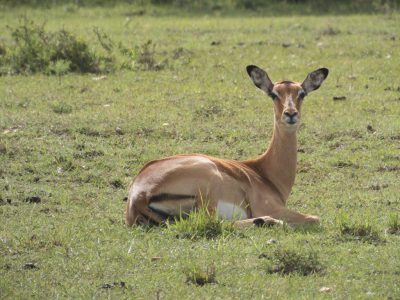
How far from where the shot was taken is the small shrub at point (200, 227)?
7.45 meters

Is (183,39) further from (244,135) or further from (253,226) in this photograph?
(253,226)

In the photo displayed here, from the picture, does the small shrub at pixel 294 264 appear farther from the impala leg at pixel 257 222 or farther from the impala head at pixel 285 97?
the impala head at pixel 285 97

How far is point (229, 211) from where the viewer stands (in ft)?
26.1

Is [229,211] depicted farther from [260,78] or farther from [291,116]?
[260,78]

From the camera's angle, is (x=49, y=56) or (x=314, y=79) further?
(x=49, y=56)

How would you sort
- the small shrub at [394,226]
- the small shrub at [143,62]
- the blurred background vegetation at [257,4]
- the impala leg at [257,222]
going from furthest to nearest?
the blurred background vegetation at [257,4] < the small shrub at [143,62] < the impala leg at [257,222] < the small shrub at [394,226]

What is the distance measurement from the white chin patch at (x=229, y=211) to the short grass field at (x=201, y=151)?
340 millimetres

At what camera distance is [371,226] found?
24.7 feet

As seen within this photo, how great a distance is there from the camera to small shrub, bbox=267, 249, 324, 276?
6.70m

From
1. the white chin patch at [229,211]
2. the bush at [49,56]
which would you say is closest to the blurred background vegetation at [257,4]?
the bush at [49,56]

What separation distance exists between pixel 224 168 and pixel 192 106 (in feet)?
14.8

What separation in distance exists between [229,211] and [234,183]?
257 mm

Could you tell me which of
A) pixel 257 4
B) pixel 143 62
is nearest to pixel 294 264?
pixel 143 62

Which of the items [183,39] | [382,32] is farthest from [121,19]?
[382,32]
